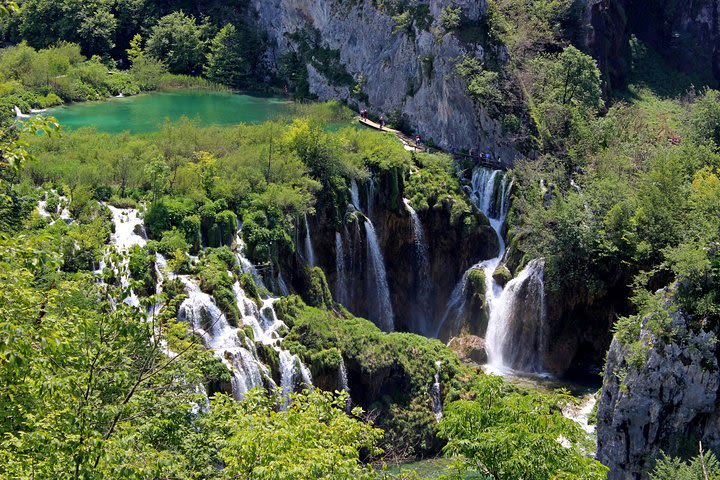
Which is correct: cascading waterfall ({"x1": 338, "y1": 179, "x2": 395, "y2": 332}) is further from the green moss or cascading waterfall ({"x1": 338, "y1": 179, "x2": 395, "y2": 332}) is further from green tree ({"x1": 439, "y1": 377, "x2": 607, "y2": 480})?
green tree ({"x1": 439, "y1": 377, "x2": 607, "y2": 480})

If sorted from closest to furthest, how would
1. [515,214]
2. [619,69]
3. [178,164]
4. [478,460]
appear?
[478,460], [178,164], [515,214], [619,69]

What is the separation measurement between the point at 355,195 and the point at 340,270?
408 centimetres

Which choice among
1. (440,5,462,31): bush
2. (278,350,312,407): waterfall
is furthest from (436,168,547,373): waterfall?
(440,5,462,31): bush

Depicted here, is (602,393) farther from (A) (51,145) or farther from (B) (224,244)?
(A) (51,145)

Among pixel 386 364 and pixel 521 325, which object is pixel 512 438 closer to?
pixel 386 364

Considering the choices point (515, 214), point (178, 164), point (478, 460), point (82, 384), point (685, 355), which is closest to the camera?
point (82, 384)

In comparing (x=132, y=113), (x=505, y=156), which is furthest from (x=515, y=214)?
(x=132, y=113)

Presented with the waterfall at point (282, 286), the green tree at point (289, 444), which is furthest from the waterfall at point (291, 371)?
the green tree at point (289, 444)

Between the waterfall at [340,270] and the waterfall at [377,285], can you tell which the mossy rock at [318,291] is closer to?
the waterfall at [340,270]

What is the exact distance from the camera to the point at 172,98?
2429 inches

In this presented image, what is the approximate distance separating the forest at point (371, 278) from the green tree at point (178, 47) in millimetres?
9295

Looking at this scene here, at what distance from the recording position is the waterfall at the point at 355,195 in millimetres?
41062

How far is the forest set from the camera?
13.3 metres

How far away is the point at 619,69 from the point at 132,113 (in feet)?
110
